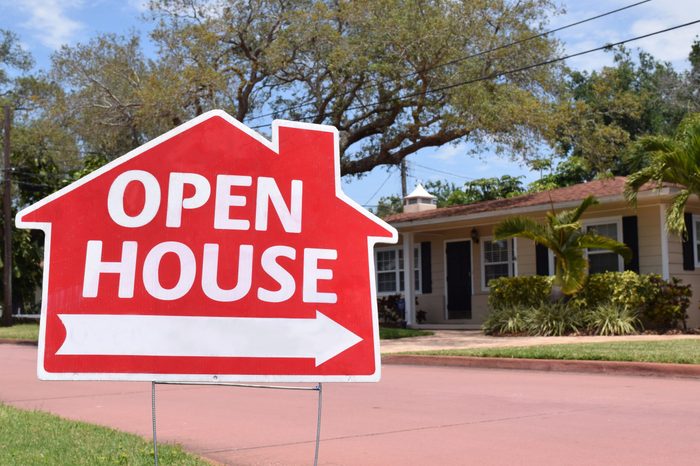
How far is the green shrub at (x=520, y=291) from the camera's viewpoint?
20516mm

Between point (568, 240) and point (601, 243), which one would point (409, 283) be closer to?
point (568, 240)

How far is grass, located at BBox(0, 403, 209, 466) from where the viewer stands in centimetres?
589

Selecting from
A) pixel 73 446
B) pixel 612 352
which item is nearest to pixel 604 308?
pixel 612 352

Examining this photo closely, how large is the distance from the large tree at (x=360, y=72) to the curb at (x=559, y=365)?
22.3 ft

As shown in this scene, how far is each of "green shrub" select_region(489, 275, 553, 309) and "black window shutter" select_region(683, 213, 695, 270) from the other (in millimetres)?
3035

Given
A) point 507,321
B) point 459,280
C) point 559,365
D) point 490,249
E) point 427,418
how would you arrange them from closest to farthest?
point 427,418, point 559,365, point 507,321, point 490,249, point 459,280

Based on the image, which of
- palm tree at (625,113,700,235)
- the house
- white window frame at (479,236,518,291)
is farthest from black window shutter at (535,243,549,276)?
palm tree at (625,113,700,235)

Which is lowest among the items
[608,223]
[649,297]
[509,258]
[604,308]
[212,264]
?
[604,308]

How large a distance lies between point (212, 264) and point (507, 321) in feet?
54.6

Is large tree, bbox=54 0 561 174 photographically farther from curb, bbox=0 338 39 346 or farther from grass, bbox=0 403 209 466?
grass, bbox=0 403 209 466

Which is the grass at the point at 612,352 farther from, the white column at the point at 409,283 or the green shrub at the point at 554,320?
the white column at the point at 409,283

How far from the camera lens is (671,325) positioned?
61.8 ft

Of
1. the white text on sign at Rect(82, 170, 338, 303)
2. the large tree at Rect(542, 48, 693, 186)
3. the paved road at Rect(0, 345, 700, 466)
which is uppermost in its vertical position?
the large tree at Rect(542, 48, 693, 186)

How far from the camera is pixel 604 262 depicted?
68.1 feet
